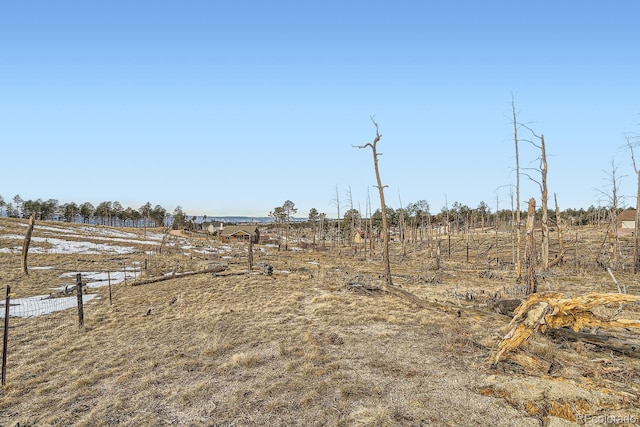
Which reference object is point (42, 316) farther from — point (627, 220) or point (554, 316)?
point (627, 220)

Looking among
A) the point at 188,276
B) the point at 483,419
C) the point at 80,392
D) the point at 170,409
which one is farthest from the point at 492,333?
the point at 188,276

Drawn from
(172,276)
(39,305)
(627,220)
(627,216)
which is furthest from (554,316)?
(627,216)

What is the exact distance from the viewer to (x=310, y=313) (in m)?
12.7

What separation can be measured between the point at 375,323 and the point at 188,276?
16.0 m

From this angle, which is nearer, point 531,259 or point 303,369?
point 303,369

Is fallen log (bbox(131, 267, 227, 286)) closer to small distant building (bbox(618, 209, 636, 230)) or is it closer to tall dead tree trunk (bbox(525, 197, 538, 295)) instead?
tall dead tree trunk (bbox(525, 197, 538, 295))

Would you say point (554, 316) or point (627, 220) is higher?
point (627, 220)

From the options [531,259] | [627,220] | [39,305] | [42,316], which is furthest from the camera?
[627,220]

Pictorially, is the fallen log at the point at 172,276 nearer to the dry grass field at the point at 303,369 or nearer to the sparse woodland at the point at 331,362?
the sparse woodland at the point at 331,362

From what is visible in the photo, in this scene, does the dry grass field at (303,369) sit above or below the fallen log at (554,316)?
below

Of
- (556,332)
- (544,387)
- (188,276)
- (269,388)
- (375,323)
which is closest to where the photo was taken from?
(544,387)

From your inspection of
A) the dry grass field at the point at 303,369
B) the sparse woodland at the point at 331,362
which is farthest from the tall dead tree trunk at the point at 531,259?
the dry grass field at the point at 303,369

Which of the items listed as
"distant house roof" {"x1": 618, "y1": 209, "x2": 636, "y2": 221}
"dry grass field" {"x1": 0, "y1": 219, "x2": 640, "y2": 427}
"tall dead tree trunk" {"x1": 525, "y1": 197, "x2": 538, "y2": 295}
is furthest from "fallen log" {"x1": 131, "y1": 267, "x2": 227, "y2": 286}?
"distant house roof" {"x1": 618, "y1": 209, "x2": 636, "y2": 221}

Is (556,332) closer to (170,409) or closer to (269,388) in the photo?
(269,388)
